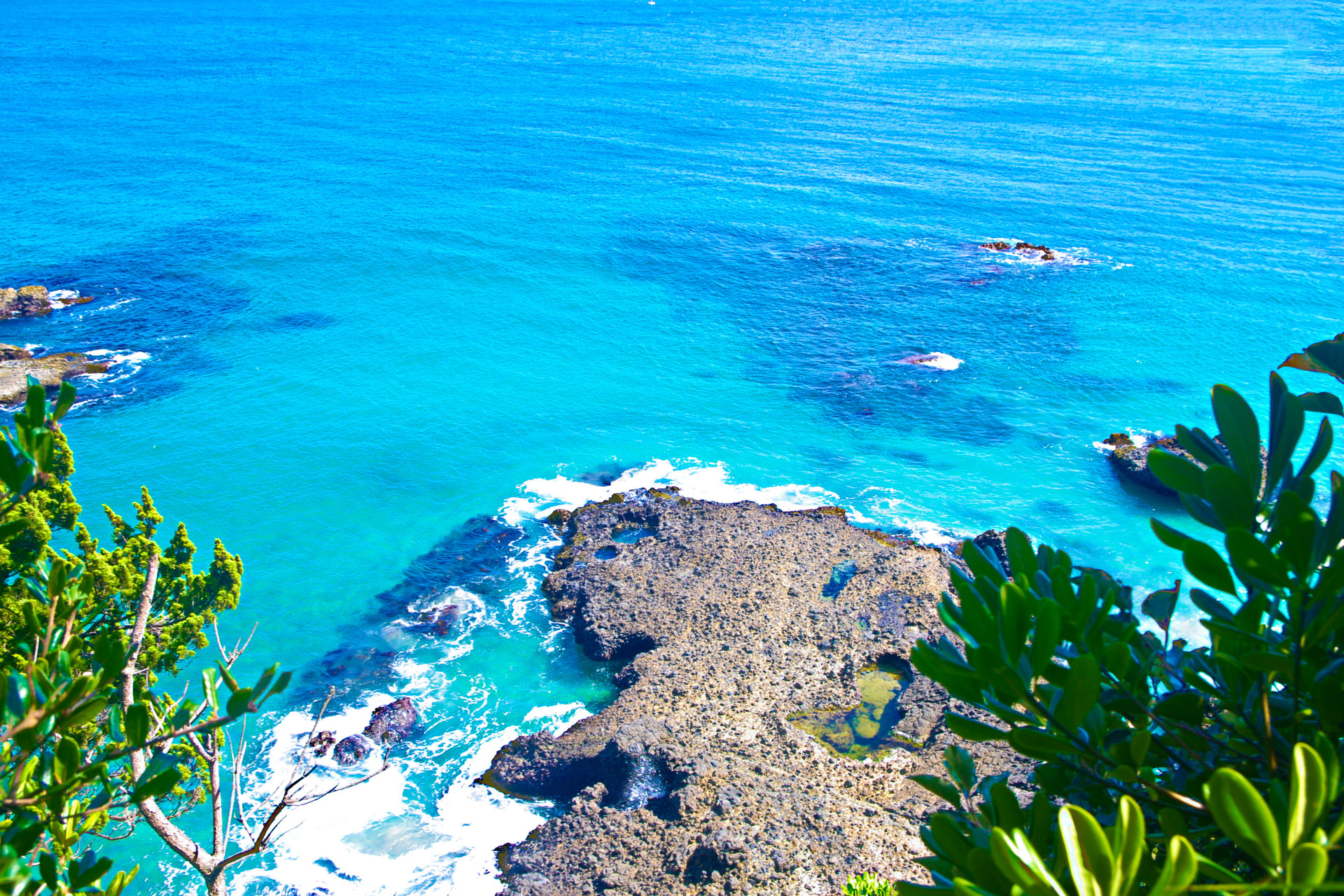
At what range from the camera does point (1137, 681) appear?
17.0 feet

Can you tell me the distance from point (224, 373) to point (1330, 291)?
57.4m

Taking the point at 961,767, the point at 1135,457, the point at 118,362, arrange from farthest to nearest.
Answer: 1. the point at 118,362
2. the point at 1135,457
3. the point at 961,767

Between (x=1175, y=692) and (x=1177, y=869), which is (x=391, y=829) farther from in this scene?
(x=1177, y=869)

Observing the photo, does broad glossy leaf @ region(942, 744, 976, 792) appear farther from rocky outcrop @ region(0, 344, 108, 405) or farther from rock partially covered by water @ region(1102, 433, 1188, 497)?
rocky outcrop @ region(0, 344, 108, 405)

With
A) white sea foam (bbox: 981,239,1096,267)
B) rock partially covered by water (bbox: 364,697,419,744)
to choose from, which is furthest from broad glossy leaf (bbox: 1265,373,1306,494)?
white sea foam (bbox: 981,239,1096,267)

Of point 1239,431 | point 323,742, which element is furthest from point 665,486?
point 1239,431

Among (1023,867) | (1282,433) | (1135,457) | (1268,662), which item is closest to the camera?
(1023,867)

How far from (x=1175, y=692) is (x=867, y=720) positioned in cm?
1611

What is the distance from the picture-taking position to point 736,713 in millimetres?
20250

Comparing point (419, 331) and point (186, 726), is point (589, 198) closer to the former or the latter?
point (419, 331)

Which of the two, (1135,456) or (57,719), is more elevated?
(57,719)

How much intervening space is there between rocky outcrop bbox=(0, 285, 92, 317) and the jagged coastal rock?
31.6 meters

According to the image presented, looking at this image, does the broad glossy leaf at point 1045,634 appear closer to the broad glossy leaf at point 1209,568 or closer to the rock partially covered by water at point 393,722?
the broad glossy leaf at point 1209,568

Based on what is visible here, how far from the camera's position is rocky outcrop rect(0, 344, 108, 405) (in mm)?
34938
